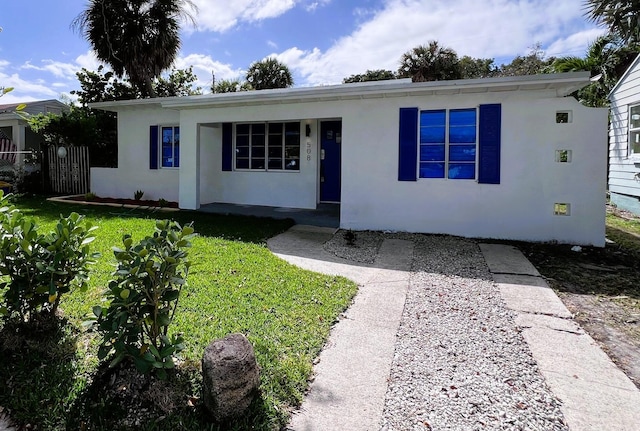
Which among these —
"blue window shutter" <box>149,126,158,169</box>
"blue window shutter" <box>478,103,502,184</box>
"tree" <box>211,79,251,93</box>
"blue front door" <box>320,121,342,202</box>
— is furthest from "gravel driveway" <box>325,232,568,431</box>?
"tree" <box>211,79,251,93</box>

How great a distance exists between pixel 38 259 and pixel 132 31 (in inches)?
682

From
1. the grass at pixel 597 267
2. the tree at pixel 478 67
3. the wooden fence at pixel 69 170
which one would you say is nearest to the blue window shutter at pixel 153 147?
the wooden fence at pixel 69 170

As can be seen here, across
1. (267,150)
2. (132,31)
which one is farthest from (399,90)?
(132,31)

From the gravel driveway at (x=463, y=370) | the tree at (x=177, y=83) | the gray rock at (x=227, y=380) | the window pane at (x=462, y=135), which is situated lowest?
the gravel driveway at (x=463, y=370)

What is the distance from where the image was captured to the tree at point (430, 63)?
76.6ft

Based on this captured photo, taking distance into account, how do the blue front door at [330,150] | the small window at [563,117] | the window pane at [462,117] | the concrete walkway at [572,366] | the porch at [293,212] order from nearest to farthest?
the concrete walkway at [572,366], the small window at [563,117], the window pane at [462,117], the porch at [293,212], the blue front door at [330,150]

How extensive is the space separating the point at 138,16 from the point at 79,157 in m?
7.20

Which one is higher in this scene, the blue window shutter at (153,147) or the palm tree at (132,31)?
the palm tree at (132,31)

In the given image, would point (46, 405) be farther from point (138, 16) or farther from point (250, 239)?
point (138, 16)

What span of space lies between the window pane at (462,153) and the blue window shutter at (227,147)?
22.3 ft

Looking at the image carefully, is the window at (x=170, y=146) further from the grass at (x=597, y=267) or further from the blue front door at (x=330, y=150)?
the grass at (x=597, y=267)

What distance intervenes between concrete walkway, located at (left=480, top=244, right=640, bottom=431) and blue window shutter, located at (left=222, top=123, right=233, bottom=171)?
8.98 metres

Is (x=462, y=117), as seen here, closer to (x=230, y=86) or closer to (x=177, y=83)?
(x=177, y=83)

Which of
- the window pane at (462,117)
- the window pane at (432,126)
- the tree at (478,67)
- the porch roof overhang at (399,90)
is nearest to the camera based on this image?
the porch roof overhang at (399,90)
